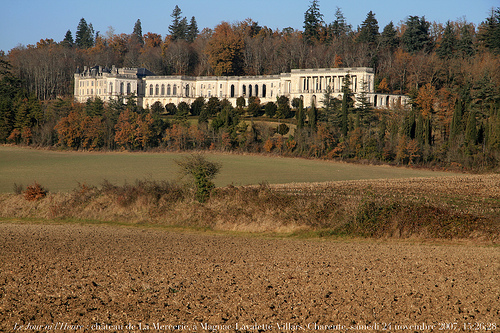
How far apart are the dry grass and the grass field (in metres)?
13.0

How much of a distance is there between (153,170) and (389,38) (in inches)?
3576

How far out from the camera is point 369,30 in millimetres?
138625

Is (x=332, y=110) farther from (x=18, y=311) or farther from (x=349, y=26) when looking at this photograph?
(x=18, y=311)

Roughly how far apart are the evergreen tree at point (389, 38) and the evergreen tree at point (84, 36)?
95.8 metres

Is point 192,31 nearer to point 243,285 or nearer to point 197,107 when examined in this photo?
point 197,107

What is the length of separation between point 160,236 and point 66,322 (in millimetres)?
12746

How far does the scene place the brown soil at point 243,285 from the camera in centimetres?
1260

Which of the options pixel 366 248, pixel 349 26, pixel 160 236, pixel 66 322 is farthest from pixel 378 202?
pixel 349 26

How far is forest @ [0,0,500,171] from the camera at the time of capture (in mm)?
77625

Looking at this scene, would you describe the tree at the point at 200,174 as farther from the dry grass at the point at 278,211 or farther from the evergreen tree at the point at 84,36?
the evergreen tree at the point at 84,36

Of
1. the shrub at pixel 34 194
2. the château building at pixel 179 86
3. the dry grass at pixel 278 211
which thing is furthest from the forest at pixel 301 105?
the shrub at pixel 34 194

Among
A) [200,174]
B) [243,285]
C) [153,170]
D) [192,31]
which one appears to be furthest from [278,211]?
[192,31]

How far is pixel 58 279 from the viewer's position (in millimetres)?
15844

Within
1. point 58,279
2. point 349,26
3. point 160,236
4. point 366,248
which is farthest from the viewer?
point 349,26
